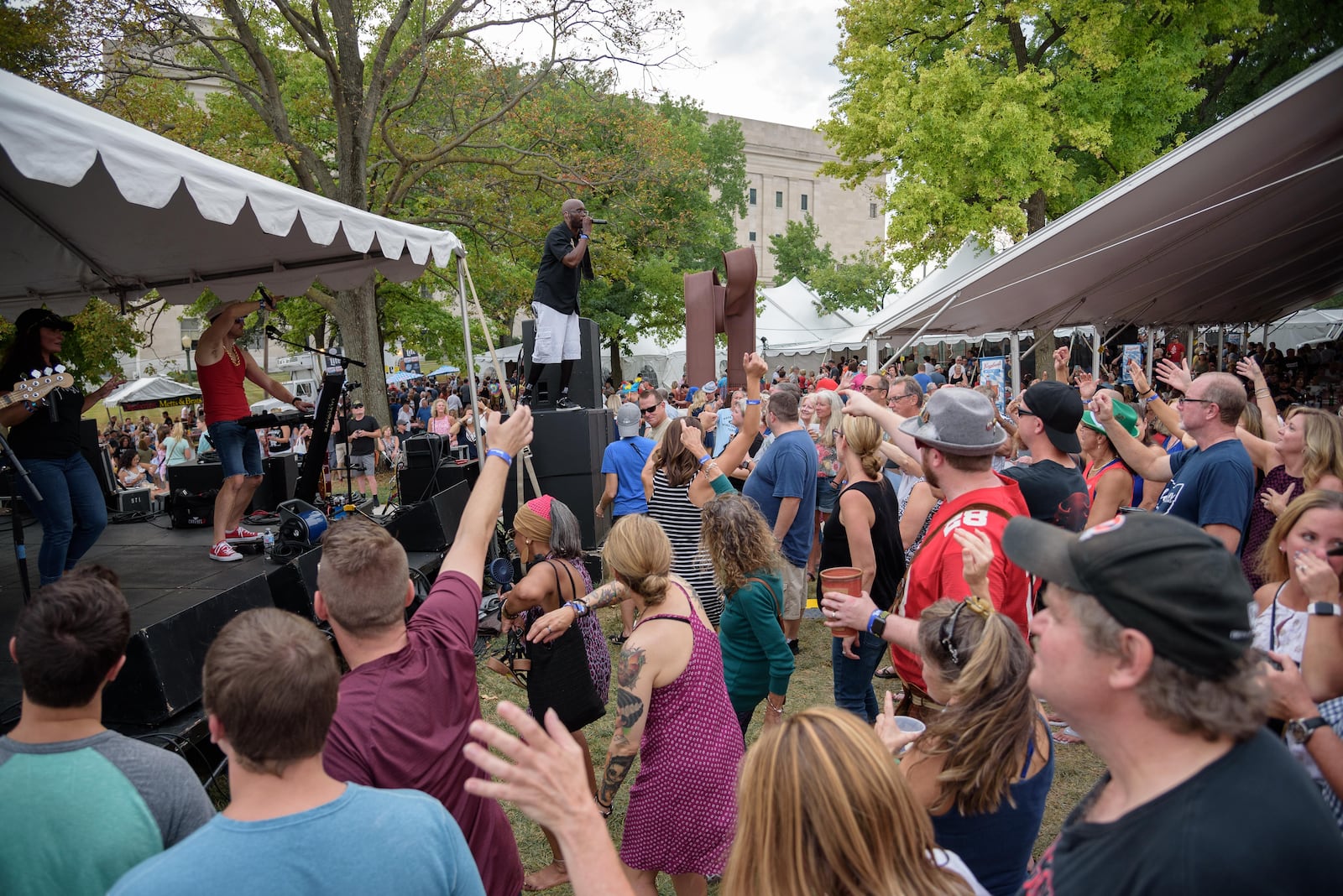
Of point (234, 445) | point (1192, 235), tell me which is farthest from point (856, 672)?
point (1192, 235)

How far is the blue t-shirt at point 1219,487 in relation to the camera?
373 cm

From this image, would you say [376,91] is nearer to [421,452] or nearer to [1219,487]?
[421,452]

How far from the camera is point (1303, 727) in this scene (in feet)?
6.45

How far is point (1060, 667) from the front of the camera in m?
1.20

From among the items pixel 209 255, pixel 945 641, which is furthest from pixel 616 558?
pixel 209 255

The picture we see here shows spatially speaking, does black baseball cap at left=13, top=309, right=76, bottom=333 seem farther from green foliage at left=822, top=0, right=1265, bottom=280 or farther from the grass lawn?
green foliage at left=822, top=0, right=1265, bottom=280

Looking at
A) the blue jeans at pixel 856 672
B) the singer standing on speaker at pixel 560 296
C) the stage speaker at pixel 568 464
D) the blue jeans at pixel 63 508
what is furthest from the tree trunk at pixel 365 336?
the blue jeans at pixel 856 672

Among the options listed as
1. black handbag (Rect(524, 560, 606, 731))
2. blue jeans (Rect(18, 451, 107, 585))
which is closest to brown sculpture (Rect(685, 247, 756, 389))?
blue jeans (Rect(18, 451, 107, 585))

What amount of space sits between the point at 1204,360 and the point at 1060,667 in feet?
66.8

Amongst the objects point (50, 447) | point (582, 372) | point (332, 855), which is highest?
point (582, 372)

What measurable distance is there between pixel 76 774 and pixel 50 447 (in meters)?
3.92

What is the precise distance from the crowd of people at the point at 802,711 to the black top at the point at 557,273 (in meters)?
4.60

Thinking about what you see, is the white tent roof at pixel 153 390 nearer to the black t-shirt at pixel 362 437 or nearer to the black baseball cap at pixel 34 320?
the black t-shirt at pixel 362 437

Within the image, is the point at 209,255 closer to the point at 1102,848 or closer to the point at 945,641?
the point at 945,641
